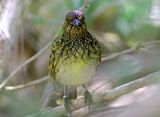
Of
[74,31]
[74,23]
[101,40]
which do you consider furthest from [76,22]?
[101,40]

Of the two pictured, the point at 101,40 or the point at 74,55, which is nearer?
the point at 74,55

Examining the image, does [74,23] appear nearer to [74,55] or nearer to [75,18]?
[75,18]

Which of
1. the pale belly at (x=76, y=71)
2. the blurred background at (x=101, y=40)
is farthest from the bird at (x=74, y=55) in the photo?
the blurred background at (x=101, y=40)

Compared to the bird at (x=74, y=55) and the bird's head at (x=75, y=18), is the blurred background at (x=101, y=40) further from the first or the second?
the bird's head at (x=75, y=18)

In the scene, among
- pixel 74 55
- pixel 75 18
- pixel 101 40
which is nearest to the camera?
pixel 75 18

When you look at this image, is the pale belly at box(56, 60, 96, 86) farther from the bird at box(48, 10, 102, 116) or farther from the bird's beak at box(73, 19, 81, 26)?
the bird's beak at box(73, 19, 81, 26)

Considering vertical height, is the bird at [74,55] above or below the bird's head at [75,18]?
below

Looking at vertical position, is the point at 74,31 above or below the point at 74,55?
above
